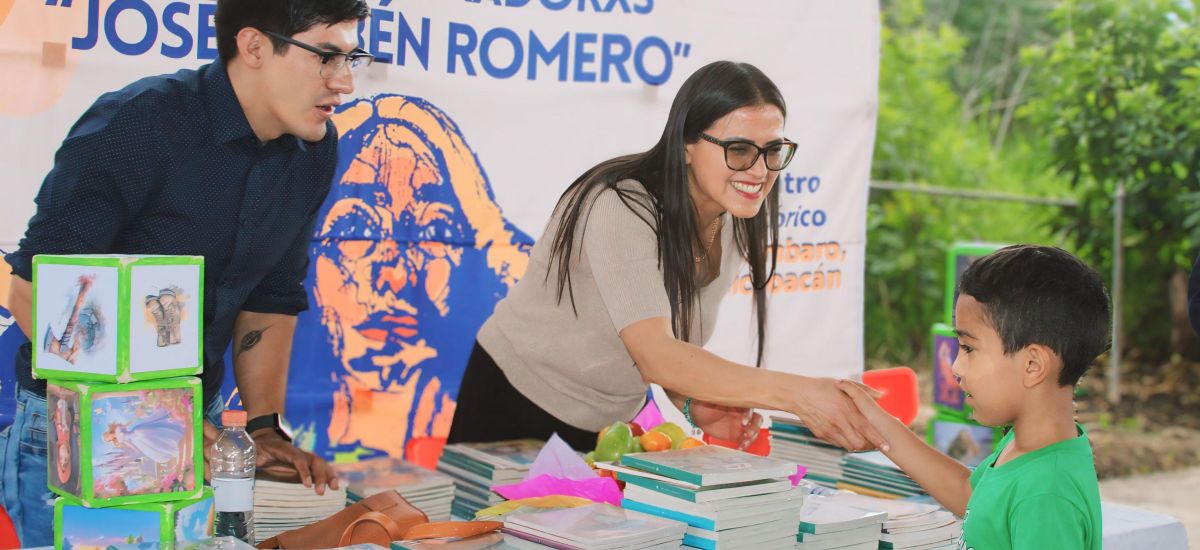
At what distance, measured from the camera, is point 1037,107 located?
7.02 meters

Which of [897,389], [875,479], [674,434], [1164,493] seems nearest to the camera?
[674,434]

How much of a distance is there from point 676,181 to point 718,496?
0.79 metres

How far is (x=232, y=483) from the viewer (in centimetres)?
195

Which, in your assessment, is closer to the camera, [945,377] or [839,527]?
[839,527]

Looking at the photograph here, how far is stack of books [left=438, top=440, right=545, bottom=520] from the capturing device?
2.49m

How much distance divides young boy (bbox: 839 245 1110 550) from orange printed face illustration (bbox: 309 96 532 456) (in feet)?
6.35

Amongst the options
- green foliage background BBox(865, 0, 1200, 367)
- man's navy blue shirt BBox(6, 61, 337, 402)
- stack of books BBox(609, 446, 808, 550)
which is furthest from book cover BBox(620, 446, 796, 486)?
green foliage background BBox(865, 0, 1200, 367)

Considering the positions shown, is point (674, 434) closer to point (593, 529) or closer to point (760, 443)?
point (760, 443)

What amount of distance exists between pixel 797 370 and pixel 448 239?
1.54 metres

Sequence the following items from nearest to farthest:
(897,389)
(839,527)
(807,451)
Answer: (839,527)
(807,451)
(897,389)

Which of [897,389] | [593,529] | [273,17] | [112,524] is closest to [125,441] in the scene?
[112,524]

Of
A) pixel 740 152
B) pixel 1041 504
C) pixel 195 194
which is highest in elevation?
pixel 740 152

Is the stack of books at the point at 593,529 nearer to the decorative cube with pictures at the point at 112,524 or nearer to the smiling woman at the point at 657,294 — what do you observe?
the smiling woman at the point at 657,294

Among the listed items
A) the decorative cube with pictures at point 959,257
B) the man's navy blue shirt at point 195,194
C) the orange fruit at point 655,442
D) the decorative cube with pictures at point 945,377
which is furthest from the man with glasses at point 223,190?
the decorative cube with pictures at point 945,377
